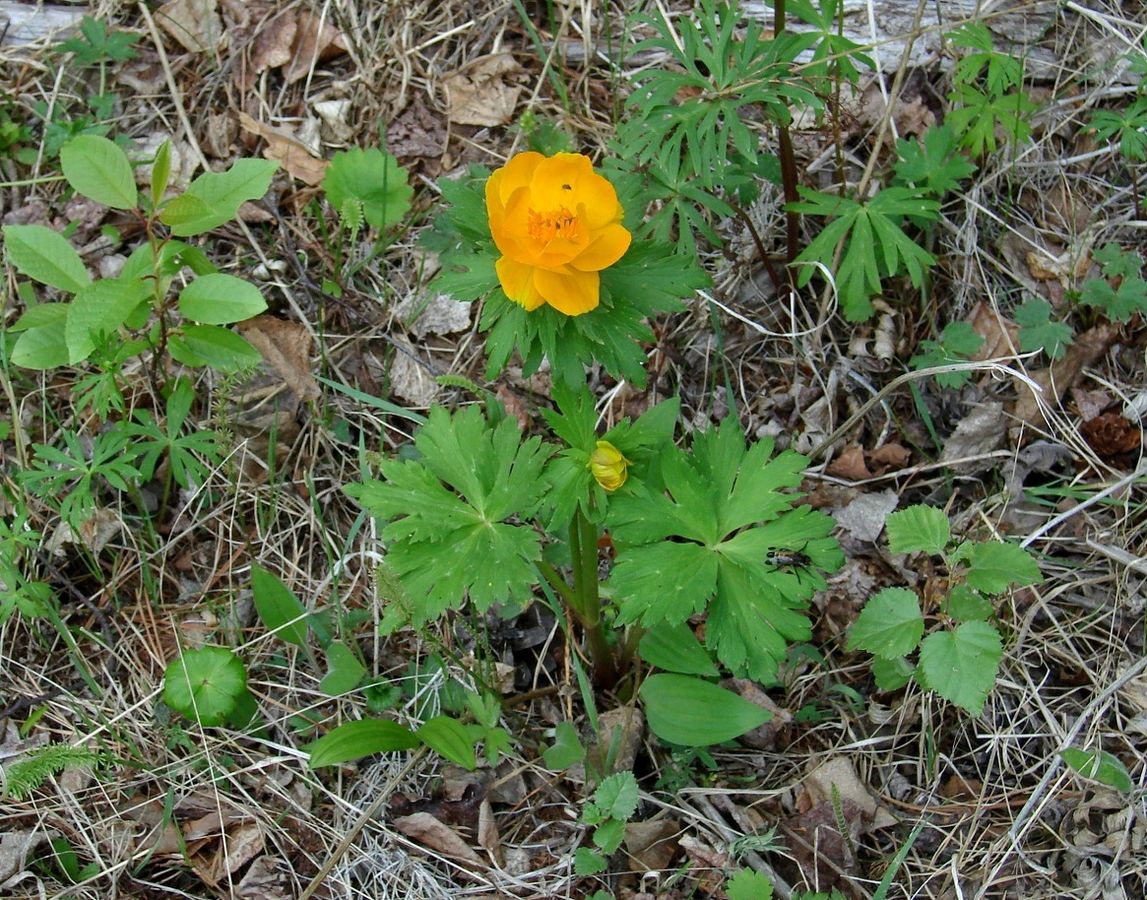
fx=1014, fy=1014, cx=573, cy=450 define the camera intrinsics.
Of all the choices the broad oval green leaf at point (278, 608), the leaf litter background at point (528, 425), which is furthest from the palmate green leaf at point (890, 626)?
the broad oval green leaf at point (278, 608)

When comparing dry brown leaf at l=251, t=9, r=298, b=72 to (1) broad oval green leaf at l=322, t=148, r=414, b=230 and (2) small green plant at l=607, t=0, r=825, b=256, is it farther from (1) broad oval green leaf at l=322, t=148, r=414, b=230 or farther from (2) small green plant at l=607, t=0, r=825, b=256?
(2) small green plant at l=607, t=0, r=825, b=256

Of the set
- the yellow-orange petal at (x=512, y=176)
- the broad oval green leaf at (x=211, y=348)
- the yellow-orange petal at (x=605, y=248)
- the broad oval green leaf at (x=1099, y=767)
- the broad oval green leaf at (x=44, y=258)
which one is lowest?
the broad oval green leaf at (x=1099, y=767)

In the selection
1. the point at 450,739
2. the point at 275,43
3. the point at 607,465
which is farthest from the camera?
the point at 275,43

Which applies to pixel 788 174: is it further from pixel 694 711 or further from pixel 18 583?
pixel 18 583

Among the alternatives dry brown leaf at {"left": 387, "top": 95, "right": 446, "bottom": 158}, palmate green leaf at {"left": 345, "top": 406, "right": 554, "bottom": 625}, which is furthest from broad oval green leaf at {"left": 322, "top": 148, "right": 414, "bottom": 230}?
palmate green leaf at {"left": 345, "top": 406, "right": 554, "bottom": 625}

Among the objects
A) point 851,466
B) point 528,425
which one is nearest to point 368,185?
point 528,425

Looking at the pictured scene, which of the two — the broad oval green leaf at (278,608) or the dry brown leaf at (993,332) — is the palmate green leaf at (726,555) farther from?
the dry brown leaf at (993,332)

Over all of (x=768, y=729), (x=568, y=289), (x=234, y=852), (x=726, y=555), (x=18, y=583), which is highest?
(x=568, y=289)
